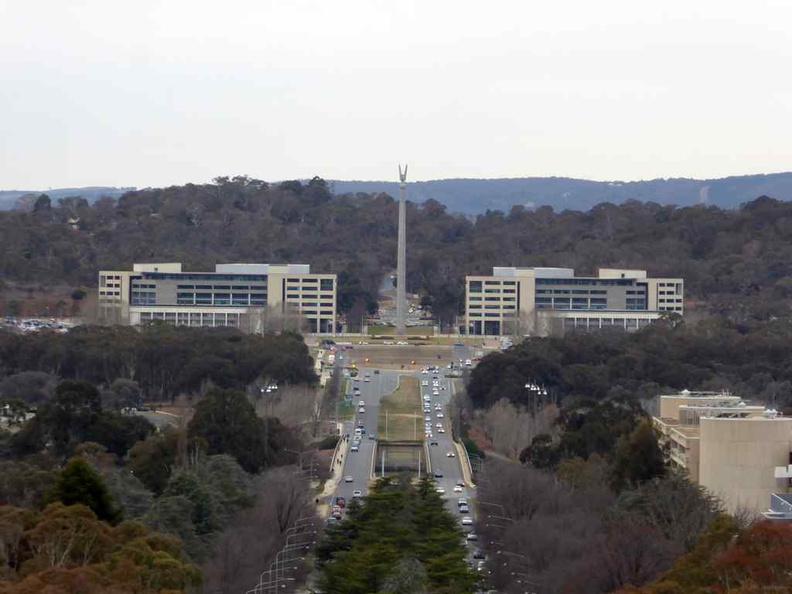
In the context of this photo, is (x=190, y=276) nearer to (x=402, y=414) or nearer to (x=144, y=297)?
(x=144, y=297)

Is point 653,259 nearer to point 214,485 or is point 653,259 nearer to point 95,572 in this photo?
point 214,485

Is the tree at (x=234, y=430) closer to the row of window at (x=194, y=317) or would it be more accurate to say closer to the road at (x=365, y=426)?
the road at (x=365, y=426)

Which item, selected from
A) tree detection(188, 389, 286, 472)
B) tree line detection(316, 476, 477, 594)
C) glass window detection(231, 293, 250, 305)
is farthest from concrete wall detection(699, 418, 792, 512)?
glass window detection(231, 293, 250, 305)

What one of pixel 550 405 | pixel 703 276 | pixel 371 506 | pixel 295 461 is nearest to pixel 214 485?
pixel 371 506

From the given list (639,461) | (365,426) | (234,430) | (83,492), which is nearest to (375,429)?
(365,426)

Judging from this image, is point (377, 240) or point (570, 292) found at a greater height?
point (377, 240)

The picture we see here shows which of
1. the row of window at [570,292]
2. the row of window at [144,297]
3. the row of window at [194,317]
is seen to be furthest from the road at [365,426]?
the row of window at [144,297]
